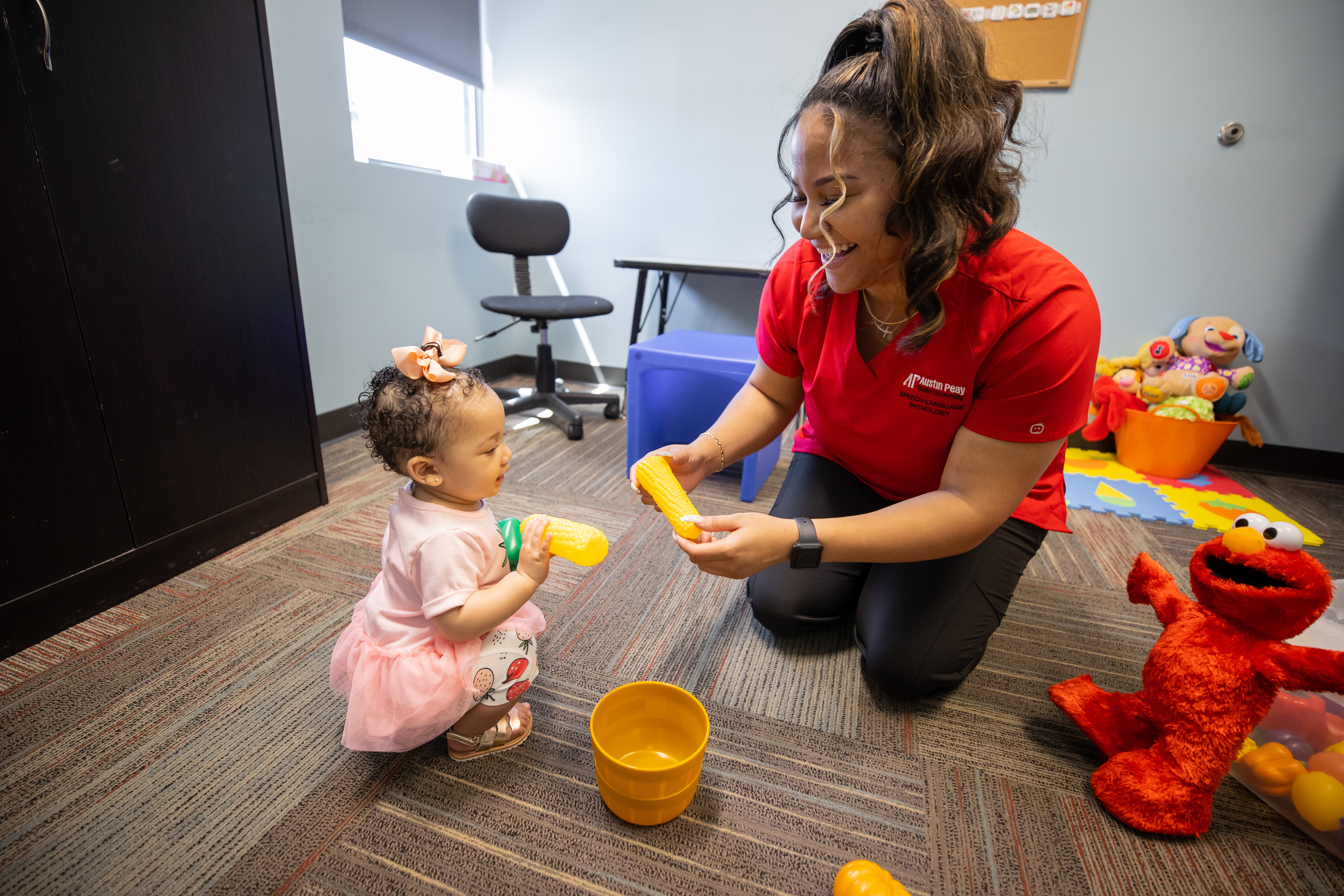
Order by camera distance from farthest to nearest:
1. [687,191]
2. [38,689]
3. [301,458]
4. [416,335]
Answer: [687,191]
[416,335]
[301,458]
[38,689]

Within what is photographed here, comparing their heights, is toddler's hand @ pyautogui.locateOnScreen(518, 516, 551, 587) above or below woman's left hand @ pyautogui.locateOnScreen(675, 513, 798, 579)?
below

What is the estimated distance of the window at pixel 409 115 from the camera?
2605 mm

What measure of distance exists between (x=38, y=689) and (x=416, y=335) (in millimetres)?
2021

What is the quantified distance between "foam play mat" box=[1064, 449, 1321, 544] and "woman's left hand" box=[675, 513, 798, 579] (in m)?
1.68

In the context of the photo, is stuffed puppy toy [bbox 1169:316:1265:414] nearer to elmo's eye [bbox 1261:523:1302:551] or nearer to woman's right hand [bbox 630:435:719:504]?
elmo's eye [bbox 1261:523:1302:551]

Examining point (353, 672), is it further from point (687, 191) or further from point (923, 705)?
point (687, 191)

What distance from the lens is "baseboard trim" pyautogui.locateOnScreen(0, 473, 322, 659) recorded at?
122cm

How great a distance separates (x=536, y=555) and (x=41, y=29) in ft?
4.44

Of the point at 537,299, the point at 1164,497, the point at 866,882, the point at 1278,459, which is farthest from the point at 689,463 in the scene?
the point at 1278,459

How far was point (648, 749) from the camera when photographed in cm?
102

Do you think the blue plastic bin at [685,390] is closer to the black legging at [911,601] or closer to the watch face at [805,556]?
the black legging at [911,601]

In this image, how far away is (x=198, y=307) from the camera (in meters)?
1.45

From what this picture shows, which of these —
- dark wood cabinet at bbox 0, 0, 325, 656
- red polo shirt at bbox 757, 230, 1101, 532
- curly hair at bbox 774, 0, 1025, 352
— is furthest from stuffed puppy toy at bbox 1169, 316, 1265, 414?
dark wood cabinet at bbox 0, 0, 325, 656

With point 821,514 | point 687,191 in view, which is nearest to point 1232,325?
point 821,514
